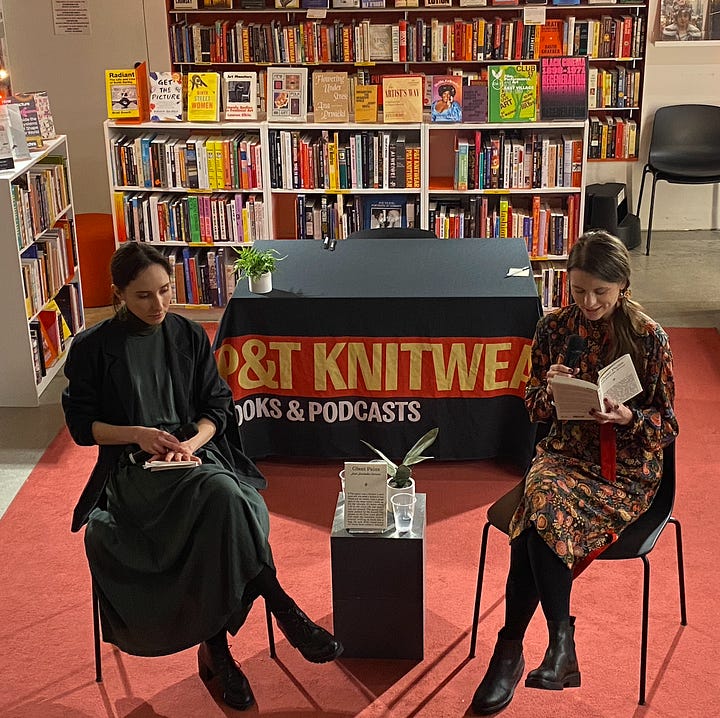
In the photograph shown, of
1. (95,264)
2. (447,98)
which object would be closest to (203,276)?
(95,264)

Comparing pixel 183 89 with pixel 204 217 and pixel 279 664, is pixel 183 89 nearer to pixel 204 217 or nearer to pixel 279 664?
pixel 204 217

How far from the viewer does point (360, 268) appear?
4855mm

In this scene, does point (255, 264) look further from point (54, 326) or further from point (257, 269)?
point (54, 326)

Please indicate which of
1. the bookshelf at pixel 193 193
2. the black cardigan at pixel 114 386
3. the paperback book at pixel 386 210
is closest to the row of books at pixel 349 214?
the paperback book at pixel 386 210

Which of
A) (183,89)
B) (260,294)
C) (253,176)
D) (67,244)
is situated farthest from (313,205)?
(260,294)

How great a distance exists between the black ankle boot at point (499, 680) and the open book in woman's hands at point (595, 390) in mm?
711

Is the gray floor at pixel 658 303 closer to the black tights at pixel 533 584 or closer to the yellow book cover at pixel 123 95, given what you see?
the yellow book cover at pixel 123 95

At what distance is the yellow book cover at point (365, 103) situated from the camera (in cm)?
618

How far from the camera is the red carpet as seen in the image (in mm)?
3303

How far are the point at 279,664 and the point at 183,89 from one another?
3.94m

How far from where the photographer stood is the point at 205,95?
6.31 m

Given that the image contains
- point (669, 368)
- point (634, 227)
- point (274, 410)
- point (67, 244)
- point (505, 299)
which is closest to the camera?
point (669, 368)

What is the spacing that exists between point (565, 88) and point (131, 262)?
3.58m

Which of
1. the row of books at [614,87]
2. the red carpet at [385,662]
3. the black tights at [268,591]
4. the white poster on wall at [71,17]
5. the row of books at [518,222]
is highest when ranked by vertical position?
the white poster on wall at [71,17]
